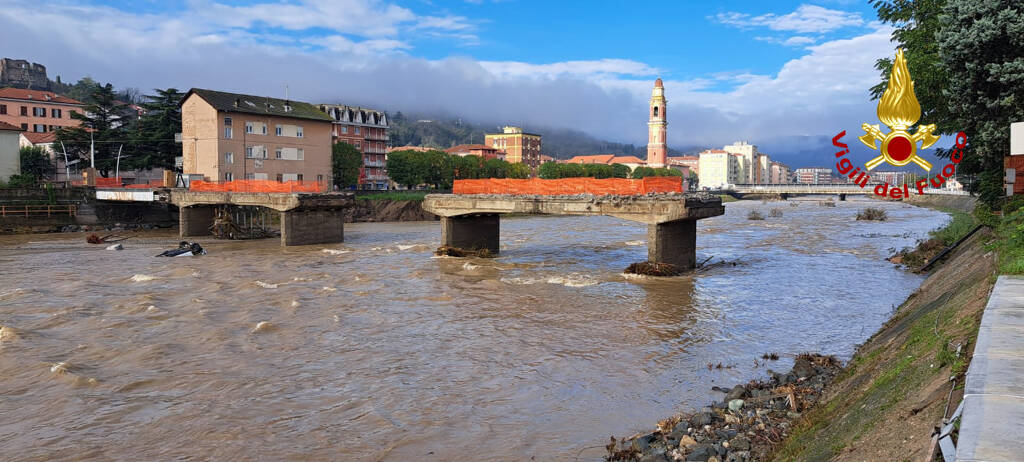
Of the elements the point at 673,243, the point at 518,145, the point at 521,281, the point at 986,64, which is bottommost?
the point at 521,281

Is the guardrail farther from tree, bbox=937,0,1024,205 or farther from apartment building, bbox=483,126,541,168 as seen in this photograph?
apartment building, bbox=483,126,541,168

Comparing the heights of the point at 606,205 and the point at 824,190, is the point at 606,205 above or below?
below

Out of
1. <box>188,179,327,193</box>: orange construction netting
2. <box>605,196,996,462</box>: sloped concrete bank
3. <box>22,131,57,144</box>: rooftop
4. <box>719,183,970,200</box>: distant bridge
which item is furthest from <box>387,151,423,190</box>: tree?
<box>605,196,996,462</box>: sloped concrete bank

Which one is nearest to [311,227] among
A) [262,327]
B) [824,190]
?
[262,327]

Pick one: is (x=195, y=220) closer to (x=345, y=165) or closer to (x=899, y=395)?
(x=345, y=165)

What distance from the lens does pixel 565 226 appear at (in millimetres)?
62812

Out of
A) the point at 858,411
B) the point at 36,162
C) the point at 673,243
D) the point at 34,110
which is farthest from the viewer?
the point at 34,110

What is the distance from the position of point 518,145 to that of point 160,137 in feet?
382

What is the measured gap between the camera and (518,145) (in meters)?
176

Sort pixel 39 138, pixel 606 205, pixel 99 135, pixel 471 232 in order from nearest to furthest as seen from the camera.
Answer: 1. pixel 606 205
2. pixel 471 232
3. pixel 99 135
4. pixel 39 138

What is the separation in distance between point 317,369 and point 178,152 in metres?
63.2

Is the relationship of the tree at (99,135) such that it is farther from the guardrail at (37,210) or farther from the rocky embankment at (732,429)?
the rocky embankment at (732,429)

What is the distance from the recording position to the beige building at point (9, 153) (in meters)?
66.7

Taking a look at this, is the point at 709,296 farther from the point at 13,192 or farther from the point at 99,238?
the point at 13,192
